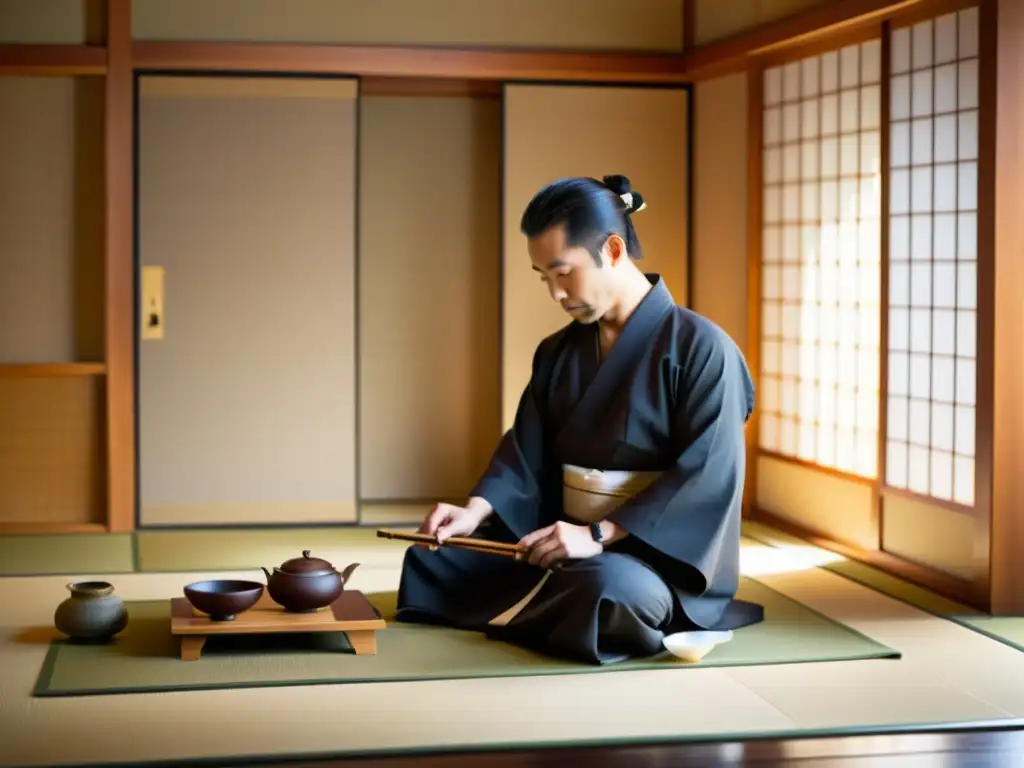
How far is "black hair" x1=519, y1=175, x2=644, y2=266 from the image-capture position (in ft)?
13.8

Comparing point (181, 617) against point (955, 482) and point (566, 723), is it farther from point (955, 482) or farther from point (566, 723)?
point (955, 482)

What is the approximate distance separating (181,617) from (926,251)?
9.49 ft

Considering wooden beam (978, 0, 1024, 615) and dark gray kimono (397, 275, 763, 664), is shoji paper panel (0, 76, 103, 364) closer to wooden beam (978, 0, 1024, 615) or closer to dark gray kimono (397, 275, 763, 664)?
dark gray kimono (397, 275, 763, 664)

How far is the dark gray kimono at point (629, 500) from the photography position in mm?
4047

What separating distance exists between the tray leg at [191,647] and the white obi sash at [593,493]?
0.84 m

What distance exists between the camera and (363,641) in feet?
13.3

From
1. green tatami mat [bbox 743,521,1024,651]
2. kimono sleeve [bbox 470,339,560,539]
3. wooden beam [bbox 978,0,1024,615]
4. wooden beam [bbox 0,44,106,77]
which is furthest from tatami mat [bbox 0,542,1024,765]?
wooden beam [bbox 0,44,106,77]

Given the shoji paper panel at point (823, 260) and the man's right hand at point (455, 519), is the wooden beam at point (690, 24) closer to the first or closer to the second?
the shoji paper panel at point (823, 260)

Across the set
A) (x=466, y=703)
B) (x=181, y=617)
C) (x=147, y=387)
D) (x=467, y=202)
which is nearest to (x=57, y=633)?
(x=181, y=617)

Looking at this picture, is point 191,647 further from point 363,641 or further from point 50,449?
point 50,449

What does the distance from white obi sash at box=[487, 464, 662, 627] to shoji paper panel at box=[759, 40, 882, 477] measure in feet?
5.78

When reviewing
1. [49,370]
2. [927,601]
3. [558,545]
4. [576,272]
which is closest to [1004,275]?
[927,601]

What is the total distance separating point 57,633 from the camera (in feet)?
14.3

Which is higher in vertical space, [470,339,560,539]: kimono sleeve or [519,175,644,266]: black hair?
[519,175,644,266]: black hair
